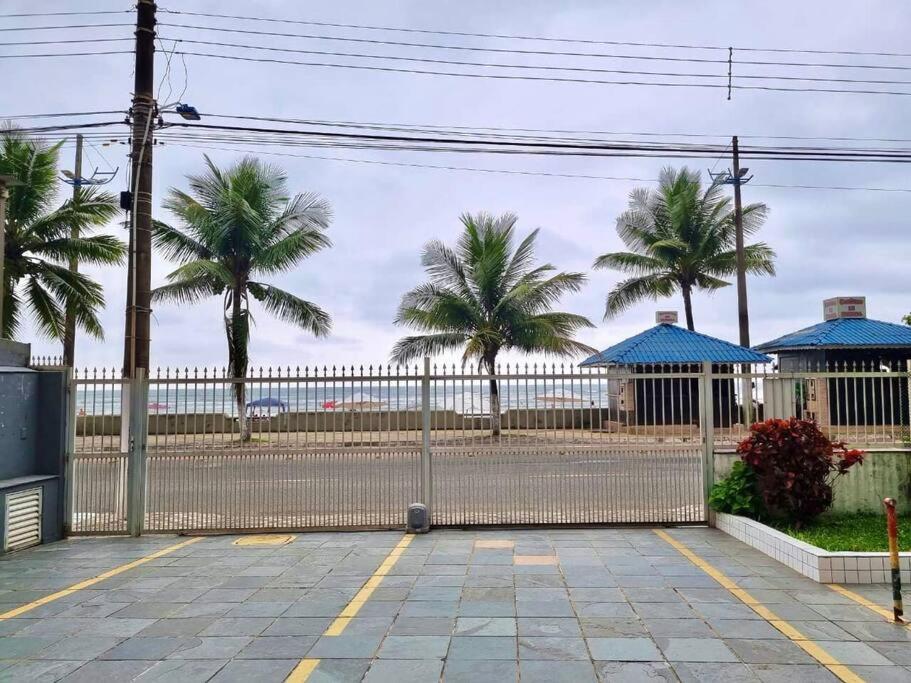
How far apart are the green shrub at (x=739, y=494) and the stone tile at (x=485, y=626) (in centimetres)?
441

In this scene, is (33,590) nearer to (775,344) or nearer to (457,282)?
(457,282)

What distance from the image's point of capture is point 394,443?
9.21 m

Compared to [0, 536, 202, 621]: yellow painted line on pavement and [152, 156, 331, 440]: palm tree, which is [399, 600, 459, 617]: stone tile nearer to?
[0, 536, 202, 621]: yellow painted line on pavement

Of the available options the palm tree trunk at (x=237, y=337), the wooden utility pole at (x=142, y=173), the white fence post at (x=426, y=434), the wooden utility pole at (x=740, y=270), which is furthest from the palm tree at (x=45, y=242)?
the wooden utility pole at (x=740, y=270)

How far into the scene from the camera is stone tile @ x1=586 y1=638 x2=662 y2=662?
4762 mm

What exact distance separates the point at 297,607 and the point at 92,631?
1.57 metres

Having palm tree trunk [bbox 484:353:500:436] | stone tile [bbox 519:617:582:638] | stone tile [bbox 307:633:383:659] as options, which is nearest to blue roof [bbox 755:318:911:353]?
palm tree trunk [bbox 484:353:500:436]

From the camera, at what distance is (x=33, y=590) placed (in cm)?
670

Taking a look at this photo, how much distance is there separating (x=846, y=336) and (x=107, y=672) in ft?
76.5

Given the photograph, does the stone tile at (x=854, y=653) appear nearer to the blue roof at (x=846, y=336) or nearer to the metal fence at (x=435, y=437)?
the metal fence at (x=435, y=437)

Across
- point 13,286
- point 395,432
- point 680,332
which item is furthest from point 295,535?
point 680,332

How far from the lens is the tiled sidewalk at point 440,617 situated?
4629 millimetres

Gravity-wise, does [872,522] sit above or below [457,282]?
below

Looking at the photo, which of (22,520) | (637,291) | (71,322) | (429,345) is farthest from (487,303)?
(22,520)
